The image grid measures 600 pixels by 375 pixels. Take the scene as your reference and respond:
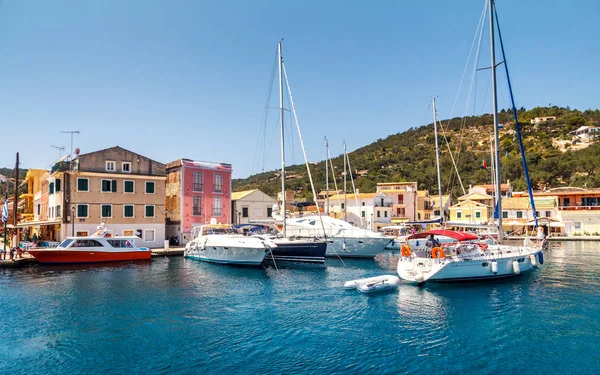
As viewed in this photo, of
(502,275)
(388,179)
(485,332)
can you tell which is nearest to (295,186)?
(388,179)

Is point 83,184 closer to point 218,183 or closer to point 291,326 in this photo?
point 218,183

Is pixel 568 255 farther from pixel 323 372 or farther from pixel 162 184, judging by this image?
pixel 162 184

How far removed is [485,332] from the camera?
15797 millimetres

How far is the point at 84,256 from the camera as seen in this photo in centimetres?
3353

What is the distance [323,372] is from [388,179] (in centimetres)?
10024

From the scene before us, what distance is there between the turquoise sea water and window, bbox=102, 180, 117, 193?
48.2 ft

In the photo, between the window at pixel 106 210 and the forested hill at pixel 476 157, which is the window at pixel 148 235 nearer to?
the window at pixel 106 210

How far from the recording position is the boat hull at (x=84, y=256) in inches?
1275

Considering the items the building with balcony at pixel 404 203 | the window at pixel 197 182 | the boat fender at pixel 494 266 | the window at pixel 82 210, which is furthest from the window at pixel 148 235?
the building with balcony at pixel 404 203

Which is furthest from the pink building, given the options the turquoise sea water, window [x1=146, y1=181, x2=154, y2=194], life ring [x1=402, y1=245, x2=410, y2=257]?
life ring [x1=402, y1=245, x2=410, y2=257]

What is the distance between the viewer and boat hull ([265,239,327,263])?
31.8m

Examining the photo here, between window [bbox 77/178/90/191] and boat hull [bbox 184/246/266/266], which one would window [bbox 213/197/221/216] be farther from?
window [bbox 77/178/90/191]

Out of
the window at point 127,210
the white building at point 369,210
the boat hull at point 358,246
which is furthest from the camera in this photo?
the white building at point 369,210

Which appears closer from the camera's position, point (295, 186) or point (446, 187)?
point (446, 187)
